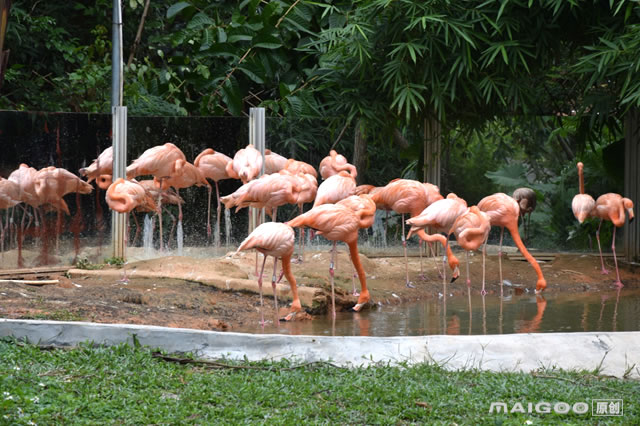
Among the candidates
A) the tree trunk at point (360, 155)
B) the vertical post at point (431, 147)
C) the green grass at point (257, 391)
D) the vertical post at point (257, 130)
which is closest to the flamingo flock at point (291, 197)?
the vertical post at point (257, 130)

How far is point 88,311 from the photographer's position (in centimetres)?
557

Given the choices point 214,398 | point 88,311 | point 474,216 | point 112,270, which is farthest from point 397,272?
point 214,398

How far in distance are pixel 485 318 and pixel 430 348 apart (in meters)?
2.06

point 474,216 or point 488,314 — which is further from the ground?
point 474,216

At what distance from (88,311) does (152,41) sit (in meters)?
7.17

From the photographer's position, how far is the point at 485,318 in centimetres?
642

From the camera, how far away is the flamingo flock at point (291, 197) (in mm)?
6738

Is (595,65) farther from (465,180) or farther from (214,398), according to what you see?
(214,398)

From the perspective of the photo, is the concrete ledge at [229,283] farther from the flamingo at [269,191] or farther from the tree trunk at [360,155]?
the tree trunk at [360,155]

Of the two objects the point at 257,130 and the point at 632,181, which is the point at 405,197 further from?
the point at 632,181

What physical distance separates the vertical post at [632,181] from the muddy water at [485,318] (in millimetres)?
1970

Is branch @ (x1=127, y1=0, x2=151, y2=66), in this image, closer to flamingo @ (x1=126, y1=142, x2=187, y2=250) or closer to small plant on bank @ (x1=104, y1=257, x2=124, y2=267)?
flamingo @ (x1=126, y1=142, x2=187, y2=250)

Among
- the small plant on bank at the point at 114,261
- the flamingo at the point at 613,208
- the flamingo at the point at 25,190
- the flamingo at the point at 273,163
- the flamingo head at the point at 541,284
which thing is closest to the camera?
the flamingo at the point at 25,190

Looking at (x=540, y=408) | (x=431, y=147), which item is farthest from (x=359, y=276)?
(x=431, y=147)
